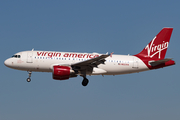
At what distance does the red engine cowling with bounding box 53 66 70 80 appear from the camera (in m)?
41.0

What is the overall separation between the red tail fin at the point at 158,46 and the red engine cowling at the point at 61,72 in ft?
37.4

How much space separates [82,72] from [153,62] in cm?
1019

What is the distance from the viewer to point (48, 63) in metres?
42.1

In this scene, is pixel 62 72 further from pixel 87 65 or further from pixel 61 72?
pixel 87 65

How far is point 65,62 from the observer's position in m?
42.5

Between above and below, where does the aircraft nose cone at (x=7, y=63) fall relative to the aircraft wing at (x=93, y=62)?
above

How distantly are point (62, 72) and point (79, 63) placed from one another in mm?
2542

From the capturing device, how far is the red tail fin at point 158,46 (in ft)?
152

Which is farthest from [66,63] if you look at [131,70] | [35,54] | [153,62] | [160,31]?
[160,31]

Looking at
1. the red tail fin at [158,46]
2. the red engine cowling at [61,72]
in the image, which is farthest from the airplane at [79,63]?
the red tail fin at [158,46]

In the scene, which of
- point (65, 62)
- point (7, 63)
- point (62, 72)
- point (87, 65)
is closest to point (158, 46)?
point (87, 65)

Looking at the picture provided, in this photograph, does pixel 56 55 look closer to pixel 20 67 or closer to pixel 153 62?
pixel 20 67

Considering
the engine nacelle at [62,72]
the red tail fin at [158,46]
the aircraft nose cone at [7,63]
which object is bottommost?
the engine nacelle at [62,72]

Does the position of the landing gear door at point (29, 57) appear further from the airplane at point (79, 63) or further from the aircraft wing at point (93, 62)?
the aircraft wing at point (93, 62)
